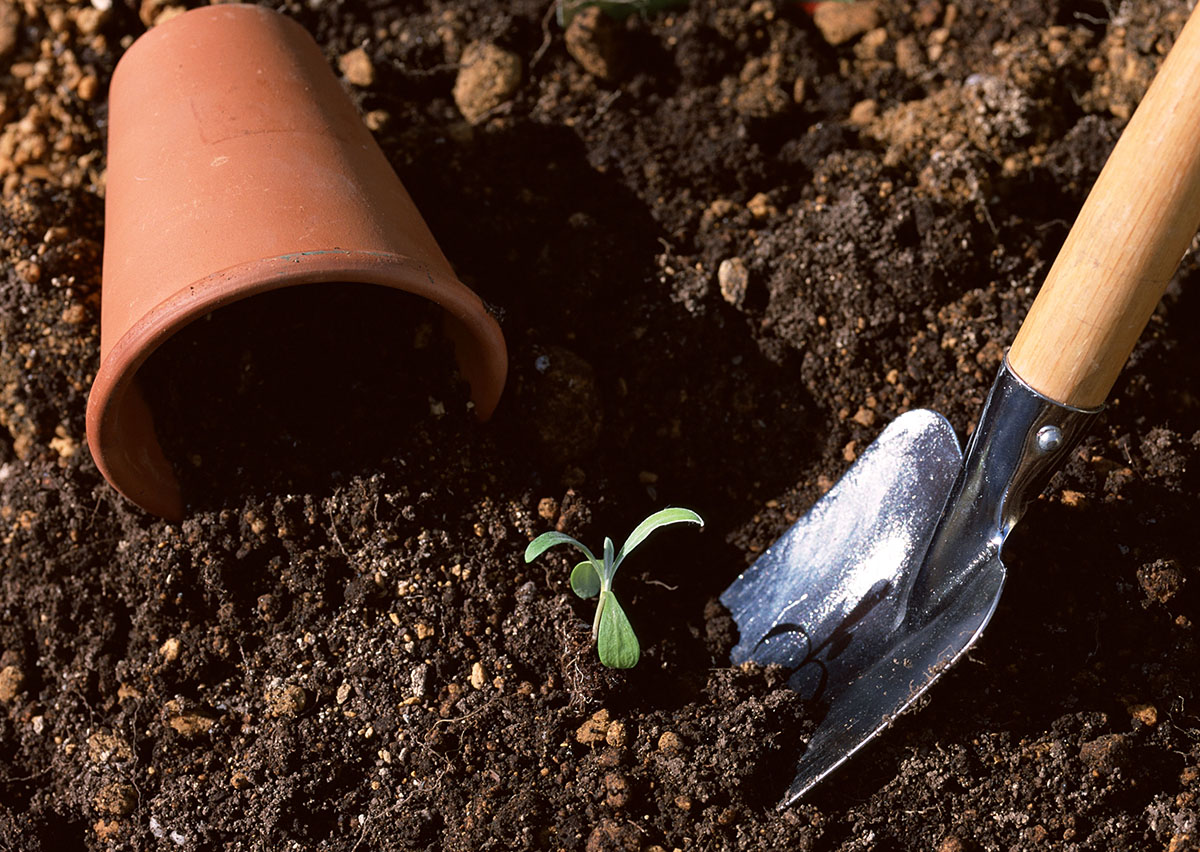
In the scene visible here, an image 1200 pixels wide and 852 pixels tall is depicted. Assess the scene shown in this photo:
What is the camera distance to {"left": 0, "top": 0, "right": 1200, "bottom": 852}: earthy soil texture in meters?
1.48

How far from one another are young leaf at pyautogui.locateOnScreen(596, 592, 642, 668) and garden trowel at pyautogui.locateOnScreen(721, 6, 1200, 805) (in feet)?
0.89

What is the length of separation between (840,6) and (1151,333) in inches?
40.7

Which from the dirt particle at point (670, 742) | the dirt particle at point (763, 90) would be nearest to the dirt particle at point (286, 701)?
the dirt particle at point (670, 742)

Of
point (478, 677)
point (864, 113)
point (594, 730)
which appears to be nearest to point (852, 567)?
point (594, 730)

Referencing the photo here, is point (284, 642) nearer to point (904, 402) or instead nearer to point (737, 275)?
point (737, 275)

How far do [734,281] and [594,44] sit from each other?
2.29ft

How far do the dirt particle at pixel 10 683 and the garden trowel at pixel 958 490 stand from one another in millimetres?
1206

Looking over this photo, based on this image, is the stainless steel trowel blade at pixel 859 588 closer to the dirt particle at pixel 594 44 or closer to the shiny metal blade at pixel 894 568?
the shiny metal blade at pixel 894 568

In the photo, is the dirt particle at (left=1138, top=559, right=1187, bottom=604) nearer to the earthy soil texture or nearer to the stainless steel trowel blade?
the earthy soil texture

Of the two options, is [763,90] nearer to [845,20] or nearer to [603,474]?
[845,20]

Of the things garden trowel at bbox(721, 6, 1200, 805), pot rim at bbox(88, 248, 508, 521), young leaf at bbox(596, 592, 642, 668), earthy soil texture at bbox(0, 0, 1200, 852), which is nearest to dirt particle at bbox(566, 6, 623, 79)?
earthy soil texture at bbox(0, 0, 1200, 852)

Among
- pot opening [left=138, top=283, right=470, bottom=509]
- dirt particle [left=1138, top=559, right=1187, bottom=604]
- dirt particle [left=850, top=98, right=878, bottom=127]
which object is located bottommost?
dirt particle [left=1138, top=559, right=1187, bottom=604]

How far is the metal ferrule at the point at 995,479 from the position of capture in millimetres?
1350

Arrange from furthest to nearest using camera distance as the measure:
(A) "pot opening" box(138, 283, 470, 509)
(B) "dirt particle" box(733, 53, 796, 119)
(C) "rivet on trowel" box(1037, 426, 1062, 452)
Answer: (B) "dirt particle" box(733, 53, 796, 119) < (A) "pot opening" box(138, 283, 470, 509) < (C) "rivet on trowel" box(1037, 426, 1062, 452)
